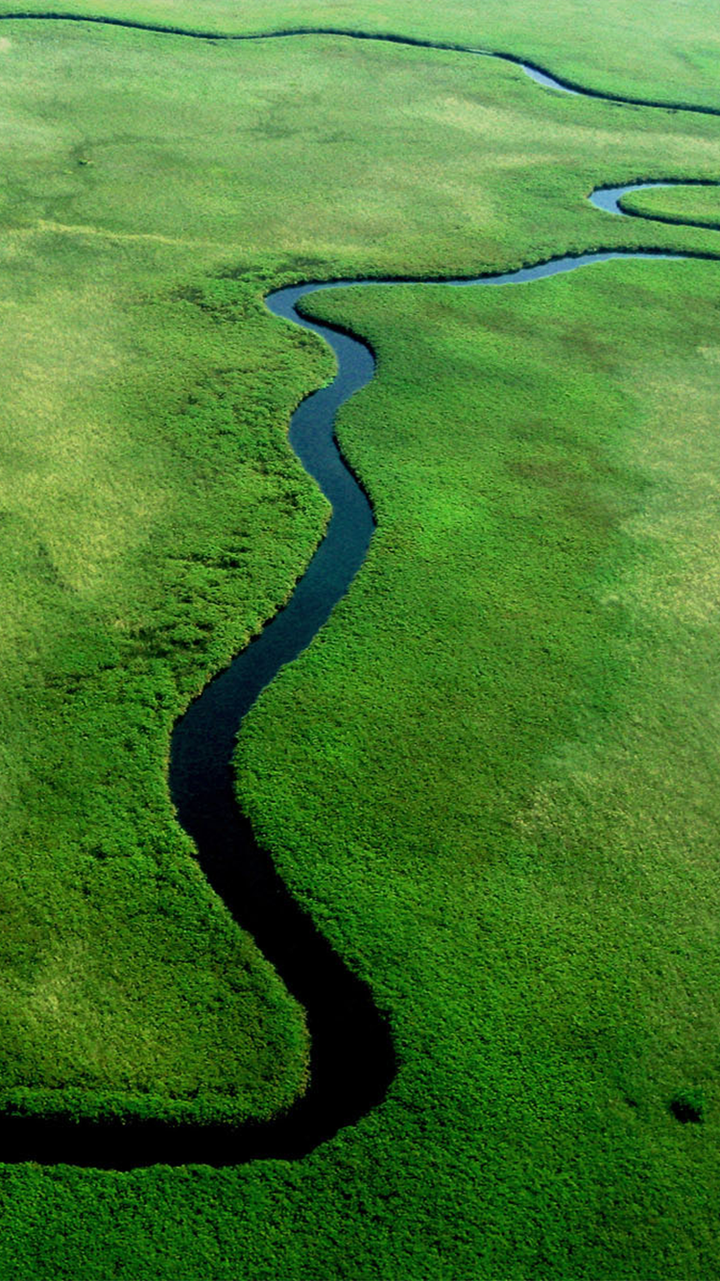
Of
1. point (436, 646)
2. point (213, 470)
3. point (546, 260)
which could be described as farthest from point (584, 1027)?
point (546, 260)

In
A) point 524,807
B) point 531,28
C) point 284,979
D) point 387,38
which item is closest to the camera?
point 284,979

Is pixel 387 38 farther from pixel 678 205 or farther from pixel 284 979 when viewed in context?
pixel 284 979

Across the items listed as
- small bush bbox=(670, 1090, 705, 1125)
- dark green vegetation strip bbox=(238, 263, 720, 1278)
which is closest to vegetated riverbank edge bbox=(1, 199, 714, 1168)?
dark green vegetation strip bbox=(238, 263, 720, 1278)

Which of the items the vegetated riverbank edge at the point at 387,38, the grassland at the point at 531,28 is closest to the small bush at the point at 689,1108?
the vegetated riverbank edge at the point at 387,38

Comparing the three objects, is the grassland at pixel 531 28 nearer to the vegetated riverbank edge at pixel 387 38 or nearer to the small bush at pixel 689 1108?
the vegetated riverbank edge at pixel 387 38

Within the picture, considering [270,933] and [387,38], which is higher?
[387,38]

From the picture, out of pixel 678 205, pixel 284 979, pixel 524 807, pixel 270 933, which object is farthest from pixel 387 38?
pixel 284 979
